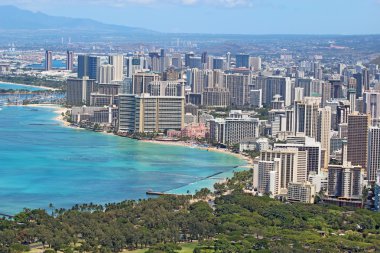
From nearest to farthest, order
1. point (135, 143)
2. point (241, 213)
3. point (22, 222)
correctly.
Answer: point (22, 222) → point (241, 213) → point (135, 143)

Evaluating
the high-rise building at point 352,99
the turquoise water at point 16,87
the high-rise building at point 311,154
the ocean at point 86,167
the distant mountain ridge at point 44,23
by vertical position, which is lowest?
the ocean at point 86,167

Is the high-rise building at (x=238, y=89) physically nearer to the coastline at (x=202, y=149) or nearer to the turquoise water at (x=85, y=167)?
the coastline at (x=202, y=149)

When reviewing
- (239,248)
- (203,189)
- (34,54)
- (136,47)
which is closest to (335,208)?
(203,189)

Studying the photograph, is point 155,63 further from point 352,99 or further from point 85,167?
point 85,167

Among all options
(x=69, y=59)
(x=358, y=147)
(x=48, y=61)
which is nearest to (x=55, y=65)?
(x=48, y=61)

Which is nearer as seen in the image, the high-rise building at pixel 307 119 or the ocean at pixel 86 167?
the ocean at pixel 86 167

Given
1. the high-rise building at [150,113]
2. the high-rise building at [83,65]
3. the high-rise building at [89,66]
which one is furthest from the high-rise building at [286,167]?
the high-rise building at [83,65]

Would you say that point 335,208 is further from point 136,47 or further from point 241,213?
point 136,47

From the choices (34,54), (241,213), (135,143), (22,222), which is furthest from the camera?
(34,54)
